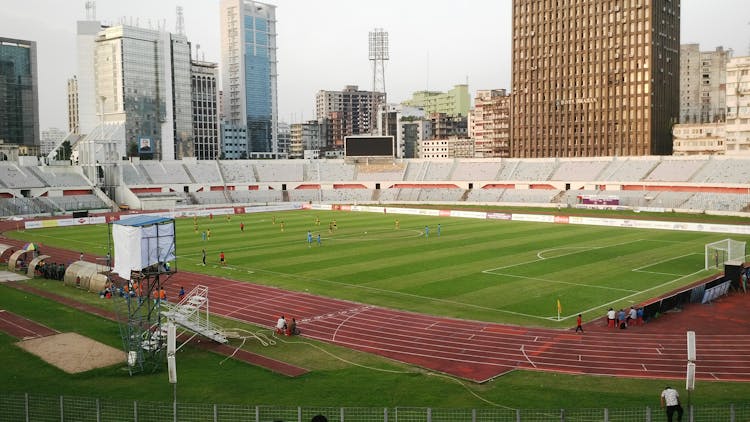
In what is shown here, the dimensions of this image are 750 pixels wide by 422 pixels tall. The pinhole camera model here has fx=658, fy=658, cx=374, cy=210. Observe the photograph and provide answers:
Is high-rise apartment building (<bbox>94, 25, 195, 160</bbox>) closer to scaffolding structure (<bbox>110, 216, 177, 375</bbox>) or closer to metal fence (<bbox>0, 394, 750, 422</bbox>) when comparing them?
scaffolding structure (<bbox>110, 216, 177, 375</bbox>)

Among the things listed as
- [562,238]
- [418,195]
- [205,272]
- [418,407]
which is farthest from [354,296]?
[418,195]

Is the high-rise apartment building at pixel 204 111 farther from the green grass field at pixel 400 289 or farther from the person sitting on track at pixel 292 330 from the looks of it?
the person sitting on track at pixel 292 330

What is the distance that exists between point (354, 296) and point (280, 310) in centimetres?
449

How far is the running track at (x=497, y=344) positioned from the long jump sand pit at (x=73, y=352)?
689 centimetres

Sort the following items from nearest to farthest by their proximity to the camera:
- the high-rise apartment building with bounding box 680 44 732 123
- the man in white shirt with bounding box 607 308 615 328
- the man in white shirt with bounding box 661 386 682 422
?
1. the man in white shirt with bounding box 661 386 682 422
2. the man in white shirt with bounding box 607 308 615 328
3. the high-rise apartment building with bounding box 680 44 732 123

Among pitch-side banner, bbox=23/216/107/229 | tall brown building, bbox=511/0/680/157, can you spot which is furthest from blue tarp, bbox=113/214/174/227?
tall brown building, bbox=511/0/680/157

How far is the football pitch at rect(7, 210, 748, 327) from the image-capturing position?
112 ft

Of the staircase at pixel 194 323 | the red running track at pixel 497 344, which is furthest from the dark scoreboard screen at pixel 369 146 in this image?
the staircase at pixel 194 323

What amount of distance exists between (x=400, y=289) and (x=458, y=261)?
10.3m

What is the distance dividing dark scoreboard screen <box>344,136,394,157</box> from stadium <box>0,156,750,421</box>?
28060 mm

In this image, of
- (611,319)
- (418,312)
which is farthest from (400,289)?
(611,319)

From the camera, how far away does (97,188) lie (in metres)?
96.9

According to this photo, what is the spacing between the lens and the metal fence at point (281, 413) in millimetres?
17722

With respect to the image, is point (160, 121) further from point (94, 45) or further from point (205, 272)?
point (205, 272)
